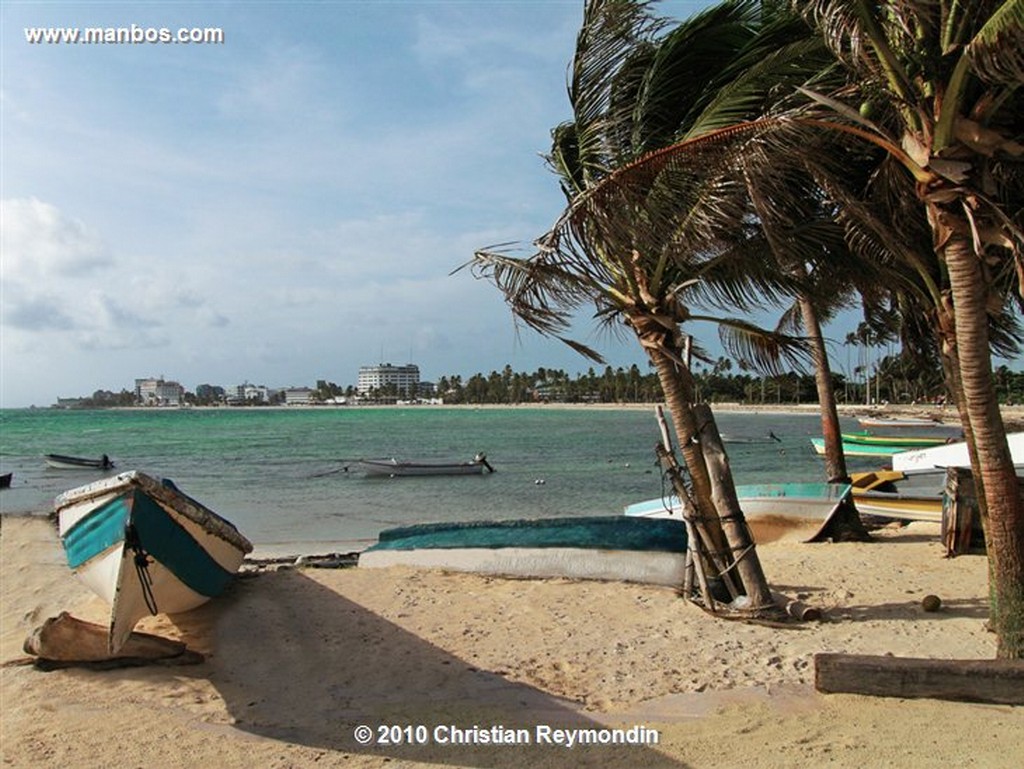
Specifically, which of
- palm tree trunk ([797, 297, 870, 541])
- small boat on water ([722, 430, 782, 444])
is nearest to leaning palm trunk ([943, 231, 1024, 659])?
palm tree trunk ([797, 297, 870, 541])

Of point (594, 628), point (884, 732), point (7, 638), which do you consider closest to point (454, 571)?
point (594, 628)

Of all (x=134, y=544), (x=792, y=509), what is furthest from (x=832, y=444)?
(x=134, y=544)

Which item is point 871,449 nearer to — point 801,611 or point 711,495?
point 801,611

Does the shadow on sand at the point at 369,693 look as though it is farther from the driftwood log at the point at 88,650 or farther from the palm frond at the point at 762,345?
the palm frond at the point at 762,345

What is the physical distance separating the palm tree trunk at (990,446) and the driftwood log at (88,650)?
5984 millimetres

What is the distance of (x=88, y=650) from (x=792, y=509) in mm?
9156

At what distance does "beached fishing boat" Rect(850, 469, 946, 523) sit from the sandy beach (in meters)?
5.19

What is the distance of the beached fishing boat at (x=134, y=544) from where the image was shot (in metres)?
5.80

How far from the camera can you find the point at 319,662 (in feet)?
20.9

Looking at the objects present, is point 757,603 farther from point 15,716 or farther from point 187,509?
point 15,716

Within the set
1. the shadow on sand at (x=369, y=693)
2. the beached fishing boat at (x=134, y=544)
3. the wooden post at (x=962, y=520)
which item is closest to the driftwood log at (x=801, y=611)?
the shadow on sand at (x=369, y=693)

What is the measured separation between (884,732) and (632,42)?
5.57 metres

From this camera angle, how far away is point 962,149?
4988mm

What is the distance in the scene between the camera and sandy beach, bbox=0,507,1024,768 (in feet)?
15.3
